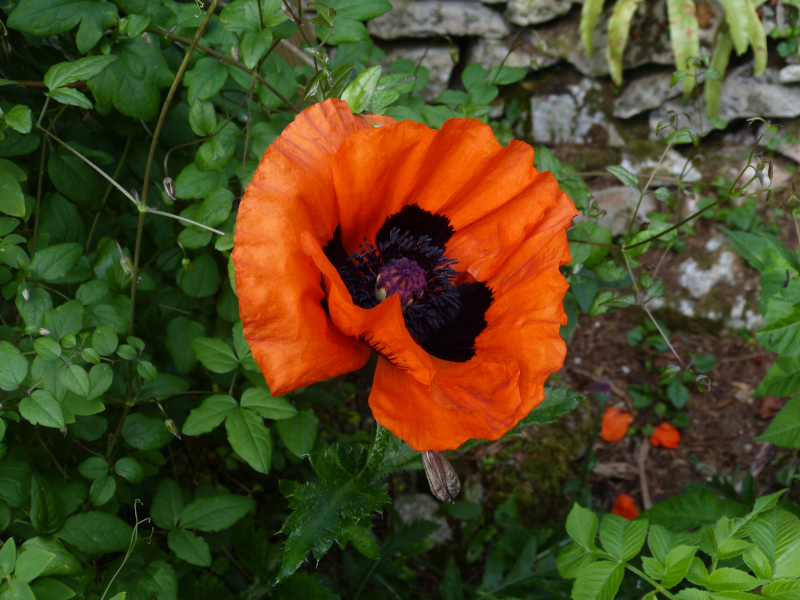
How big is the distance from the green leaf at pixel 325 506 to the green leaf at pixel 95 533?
1.29 ft

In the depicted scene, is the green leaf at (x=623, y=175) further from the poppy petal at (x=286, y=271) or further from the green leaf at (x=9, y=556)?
the green leaf at (x=9, y=556)

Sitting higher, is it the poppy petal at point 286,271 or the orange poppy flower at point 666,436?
the poppy petal at point 286,271

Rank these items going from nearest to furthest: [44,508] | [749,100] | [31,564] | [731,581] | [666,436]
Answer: [31,564]
[731,581]
[44,508]
[666,436]
[749,100]

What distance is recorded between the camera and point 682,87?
4371 millimetres

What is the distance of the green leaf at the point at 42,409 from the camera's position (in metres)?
1.30

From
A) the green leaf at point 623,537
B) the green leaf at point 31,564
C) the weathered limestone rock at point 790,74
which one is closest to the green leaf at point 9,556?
the green leaf at point 31,564

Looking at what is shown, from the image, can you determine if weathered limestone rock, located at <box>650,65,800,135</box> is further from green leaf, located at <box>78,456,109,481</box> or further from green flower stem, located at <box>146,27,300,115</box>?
green leaf, located at <box>78,456,109,481</box>

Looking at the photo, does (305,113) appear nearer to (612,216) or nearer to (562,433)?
(562,433)

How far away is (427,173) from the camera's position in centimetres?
157

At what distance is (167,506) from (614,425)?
286cm

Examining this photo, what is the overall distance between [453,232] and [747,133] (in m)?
3.70

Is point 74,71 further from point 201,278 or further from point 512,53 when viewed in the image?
point 512,53

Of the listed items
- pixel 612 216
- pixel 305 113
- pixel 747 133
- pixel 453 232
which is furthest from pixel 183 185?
pixel 747 133

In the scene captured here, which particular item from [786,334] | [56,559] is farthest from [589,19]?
[56,559]
